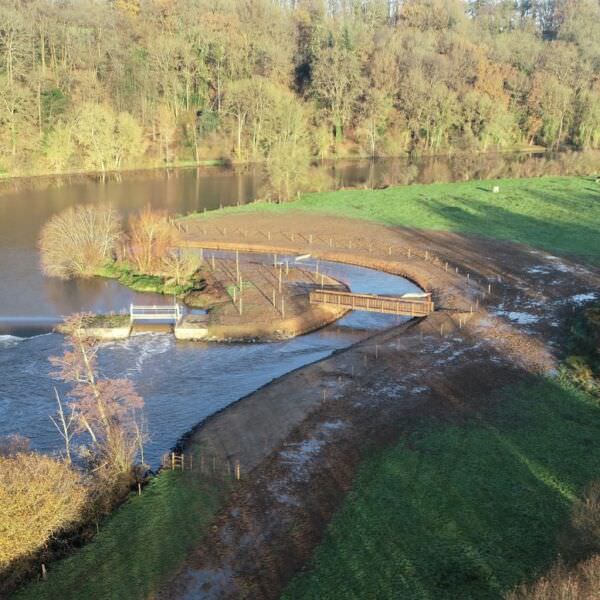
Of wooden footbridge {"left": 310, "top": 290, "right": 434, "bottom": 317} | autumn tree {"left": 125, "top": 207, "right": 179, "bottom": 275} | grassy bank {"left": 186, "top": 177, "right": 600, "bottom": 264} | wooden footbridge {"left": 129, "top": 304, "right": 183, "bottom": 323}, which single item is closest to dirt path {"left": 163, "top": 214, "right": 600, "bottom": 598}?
wooden footbridge {"left": 310, "top": 290, "right": 434, "bottom": 317}

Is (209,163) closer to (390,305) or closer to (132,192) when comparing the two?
(132,192)

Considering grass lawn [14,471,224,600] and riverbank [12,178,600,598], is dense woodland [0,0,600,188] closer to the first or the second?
riverbank [12,178,600,598]

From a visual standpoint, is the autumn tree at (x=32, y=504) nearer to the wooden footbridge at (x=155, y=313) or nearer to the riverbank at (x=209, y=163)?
the wooden footbridge at (x=155, y=313)

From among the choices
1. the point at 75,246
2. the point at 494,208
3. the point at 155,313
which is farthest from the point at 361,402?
the point at 494,208

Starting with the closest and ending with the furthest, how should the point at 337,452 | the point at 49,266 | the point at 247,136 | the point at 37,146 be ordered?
the point at 337,452 < the point at 49,266 < the point at 37,146 < the point at 247,136

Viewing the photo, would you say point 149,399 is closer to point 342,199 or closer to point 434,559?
point 434,559

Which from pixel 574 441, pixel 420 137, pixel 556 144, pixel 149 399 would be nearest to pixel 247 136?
pixel 420 137
